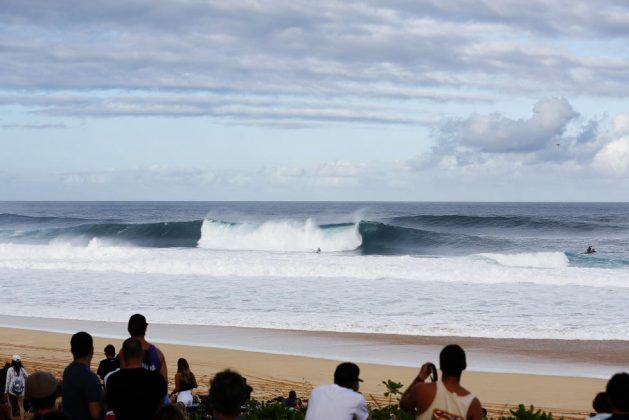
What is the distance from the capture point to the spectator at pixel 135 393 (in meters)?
4.50

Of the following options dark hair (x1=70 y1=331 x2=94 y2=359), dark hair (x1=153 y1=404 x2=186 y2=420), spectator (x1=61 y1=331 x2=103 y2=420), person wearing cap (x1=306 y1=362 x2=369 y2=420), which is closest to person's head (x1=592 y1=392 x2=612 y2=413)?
person wearing cap (x1=306 y1=362 x2=369 y2=420)

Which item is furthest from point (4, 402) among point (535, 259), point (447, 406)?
point (535, 259)

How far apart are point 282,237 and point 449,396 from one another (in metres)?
44.1

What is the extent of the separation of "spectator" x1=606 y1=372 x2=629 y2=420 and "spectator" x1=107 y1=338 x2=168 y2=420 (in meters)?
2.39

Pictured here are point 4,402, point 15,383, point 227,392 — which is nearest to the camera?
point 227,392

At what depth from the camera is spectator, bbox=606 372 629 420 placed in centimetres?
372

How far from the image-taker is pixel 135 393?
4.50m

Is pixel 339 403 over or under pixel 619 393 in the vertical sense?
under

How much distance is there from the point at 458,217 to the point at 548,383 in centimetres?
5604

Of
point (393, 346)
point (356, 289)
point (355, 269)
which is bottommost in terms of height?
point (393, 346)

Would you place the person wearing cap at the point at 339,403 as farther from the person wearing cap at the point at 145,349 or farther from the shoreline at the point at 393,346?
the shoreline at the point at 393,346

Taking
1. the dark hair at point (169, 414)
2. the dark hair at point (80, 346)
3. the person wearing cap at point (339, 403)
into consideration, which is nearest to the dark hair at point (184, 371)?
the dark hair at point (80, 346)

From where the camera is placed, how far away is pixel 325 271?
28016 millimetres

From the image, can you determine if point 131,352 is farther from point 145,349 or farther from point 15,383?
point 15,383
